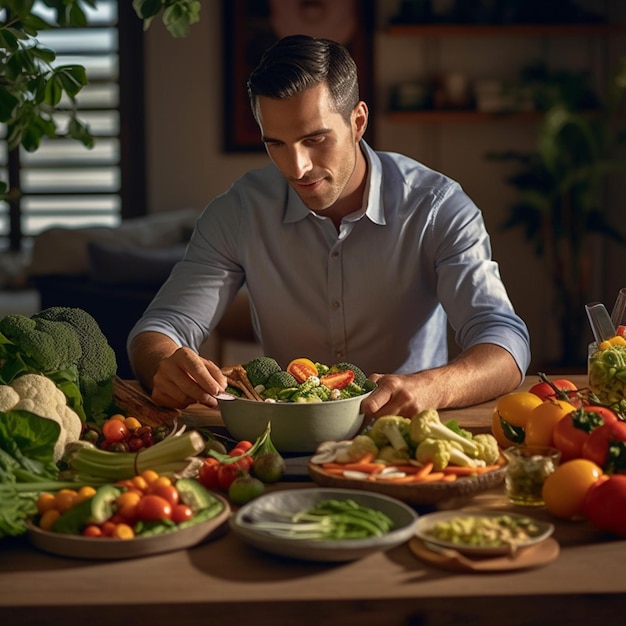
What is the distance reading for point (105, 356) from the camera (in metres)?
1.73

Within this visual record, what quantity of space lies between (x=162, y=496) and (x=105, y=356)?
1.96ft

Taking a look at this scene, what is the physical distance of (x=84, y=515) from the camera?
1147 mm

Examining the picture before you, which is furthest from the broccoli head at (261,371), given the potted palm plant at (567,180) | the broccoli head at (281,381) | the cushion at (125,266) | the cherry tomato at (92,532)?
the potted palm plant at (567,180)

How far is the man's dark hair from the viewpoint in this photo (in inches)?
79.8

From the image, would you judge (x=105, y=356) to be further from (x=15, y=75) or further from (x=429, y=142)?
A: (x=429, y=142)

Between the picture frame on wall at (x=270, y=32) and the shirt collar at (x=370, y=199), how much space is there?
3567 millimetres

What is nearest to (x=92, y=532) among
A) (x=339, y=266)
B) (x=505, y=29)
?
(x=339, y=266)

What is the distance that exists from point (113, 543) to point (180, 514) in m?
0.09

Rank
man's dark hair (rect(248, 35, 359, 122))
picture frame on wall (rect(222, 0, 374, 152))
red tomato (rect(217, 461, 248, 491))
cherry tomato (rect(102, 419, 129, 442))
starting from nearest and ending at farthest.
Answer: red tomato (rect(217, 461, 248, 491))
cherry tomato (rect(102, 419, 129, 442))
man's dark hair (rect(248, 35, 359, 122))
picture frame on wall (rect(222, 0, 374, 152))

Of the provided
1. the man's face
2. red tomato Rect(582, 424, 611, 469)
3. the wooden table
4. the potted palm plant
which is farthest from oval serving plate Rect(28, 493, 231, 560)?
the potted palm plant

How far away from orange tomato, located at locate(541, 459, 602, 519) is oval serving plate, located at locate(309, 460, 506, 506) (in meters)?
0.07

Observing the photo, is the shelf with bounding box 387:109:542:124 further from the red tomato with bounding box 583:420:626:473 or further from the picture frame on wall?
the red tomato with bounding box 583:420:626:473

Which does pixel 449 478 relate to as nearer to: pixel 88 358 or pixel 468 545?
pixel 468 545

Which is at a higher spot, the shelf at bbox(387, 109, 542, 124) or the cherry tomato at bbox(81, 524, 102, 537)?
the shelf at bbox(387, 109, 542, 124)
